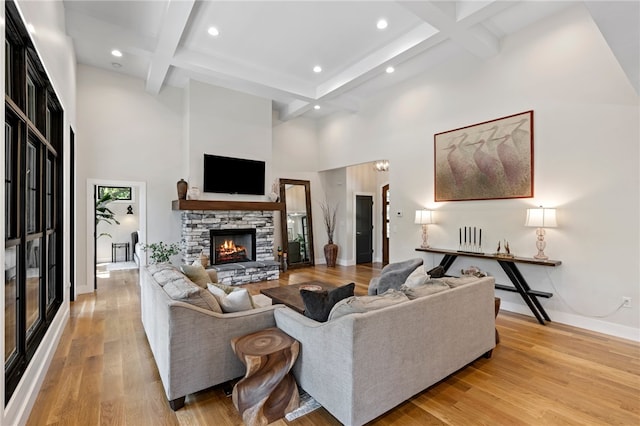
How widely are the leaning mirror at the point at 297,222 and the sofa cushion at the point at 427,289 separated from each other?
17.7 ft

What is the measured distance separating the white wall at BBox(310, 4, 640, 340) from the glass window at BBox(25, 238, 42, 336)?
5383 mm

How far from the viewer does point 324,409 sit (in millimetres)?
2164

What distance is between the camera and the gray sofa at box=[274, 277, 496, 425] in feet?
5.96

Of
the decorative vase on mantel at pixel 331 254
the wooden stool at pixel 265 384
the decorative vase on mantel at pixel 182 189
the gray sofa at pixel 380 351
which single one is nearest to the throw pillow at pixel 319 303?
the gray sofa at pixel 380 351

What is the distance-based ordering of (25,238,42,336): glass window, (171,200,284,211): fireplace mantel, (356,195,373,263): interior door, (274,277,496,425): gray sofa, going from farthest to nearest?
1. (356,195,373,263): interior door
2. (171,200,284,211): fireplace mantel
3. (25,238,42,336): glass window
4. (274,277,496,425): gray sofa

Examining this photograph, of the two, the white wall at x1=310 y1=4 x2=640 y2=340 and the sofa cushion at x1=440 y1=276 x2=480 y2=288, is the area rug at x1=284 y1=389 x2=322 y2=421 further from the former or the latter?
the white wall at x1=310 y1=4 x2=640 y2=340

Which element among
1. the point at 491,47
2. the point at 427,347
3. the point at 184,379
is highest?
the point at 491,47

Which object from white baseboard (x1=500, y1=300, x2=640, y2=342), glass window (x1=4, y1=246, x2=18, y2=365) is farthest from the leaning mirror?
glass window (x1=4, y1=246, x2=18, y2=365)

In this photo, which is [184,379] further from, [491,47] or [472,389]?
[491,47]

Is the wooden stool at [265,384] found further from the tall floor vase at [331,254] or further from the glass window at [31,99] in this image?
the tall floor vase at [331,254]

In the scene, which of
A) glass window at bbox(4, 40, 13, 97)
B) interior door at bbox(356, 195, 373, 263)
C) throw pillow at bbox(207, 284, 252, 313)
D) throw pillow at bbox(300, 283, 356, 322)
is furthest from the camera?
interior door at bbox(356, 195, 373, 263)

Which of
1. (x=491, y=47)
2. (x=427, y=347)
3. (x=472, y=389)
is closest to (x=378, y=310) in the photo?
(x=427, y=347)

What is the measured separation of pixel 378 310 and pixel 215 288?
1.55 m

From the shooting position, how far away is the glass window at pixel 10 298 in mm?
2061
